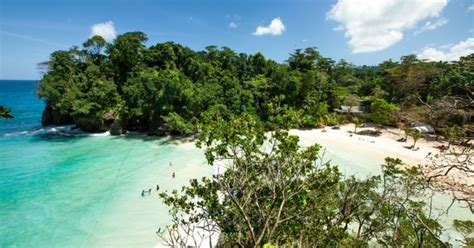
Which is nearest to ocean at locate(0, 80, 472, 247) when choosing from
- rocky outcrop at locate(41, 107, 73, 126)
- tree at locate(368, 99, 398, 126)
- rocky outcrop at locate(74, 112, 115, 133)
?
rocky outcrop at locate(74, 112, 115, 133)

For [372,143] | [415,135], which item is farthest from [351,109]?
[415,135]

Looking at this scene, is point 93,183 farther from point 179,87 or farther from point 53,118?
point 53,118

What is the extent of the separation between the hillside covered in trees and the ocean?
308cm

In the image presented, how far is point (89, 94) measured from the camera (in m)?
31.2

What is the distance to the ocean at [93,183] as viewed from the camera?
13258 millimetres

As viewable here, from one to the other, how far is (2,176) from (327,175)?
24970mm

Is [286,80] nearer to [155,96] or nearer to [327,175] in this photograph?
[155,96]

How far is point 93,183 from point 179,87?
1354 centimetres

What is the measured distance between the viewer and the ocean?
13258 mm

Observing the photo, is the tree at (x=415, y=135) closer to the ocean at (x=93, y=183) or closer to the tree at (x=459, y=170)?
the ocean at (x=93, y=183)

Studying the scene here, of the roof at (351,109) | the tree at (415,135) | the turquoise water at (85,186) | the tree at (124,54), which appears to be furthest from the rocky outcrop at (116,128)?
the tree at (415,135)

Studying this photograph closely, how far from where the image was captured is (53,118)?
38125 millimetres

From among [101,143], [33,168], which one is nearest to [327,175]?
[33,168]

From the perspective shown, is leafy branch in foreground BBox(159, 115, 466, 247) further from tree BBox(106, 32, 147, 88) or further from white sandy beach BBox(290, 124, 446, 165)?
tree BBox(106, 32, 147, 88)
